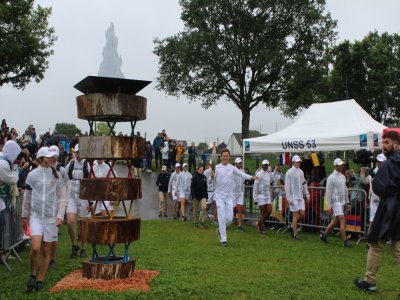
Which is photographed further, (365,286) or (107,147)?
(107,147)

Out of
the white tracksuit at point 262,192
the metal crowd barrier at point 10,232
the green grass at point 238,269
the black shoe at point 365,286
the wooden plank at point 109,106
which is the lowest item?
the green grass at point 238,269

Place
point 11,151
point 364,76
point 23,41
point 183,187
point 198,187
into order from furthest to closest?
point 364,76 → point 23,41 → point 183,187 → point 198,187 → point 11,151

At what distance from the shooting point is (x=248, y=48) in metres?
39.2

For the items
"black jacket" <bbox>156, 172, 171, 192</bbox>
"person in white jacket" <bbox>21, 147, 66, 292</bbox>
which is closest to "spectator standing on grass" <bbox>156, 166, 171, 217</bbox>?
"black jacket" <bbox>156, 172, 171, 192</bbox>

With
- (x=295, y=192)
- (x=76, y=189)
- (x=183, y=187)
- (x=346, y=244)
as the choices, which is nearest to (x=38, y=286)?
(x=76, y=189)

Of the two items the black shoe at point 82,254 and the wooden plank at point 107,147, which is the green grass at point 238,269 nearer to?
the black shoe at point 82,254

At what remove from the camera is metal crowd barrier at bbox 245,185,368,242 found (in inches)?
521

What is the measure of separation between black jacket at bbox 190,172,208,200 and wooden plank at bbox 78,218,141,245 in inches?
359

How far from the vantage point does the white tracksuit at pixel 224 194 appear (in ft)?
38.5

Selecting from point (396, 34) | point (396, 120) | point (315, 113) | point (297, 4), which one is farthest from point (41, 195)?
point (396, 34)

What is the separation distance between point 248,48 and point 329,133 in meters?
24.4

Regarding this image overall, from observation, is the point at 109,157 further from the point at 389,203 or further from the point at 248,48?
the point at 248,48

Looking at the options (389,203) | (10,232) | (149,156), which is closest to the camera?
(389,203)

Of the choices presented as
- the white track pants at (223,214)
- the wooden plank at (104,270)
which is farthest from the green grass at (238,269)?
the wooden plank at (104,270)
